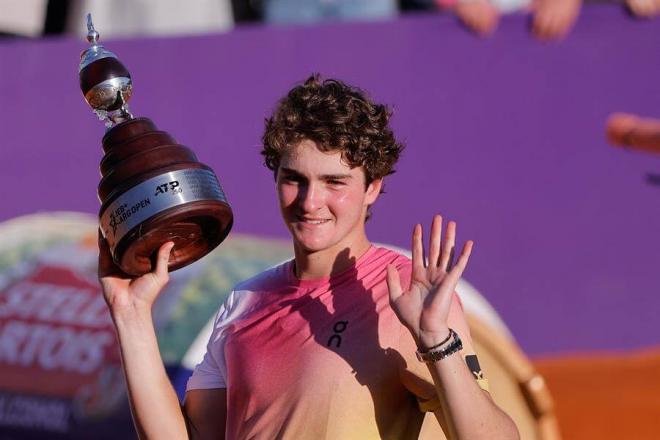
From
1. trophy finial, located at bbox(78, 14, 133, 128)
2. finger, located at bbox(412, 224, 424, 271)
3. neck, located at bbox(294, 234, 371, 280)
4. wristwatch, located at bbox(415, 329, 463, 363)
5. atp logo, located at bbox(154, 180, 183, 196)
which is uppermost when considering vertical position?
trophy finial, located at bbox(78, 14, 133, 128)

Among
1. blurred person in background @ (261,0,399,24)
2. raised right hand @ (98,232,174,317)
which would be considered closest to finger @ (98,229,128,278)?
raised right hand @ (98,232,174,317)

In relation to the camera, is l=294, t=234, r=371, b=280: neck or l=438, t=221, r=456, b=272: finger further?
l=294, t=234, r=371, b=280: neck

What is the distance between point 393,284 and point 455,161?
201 centimetres

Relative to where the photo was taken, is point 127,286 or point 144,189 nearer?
point 144,189

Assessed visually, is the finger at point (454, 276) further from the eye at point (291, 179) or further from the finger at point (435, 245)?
the eye at point (291, 179)

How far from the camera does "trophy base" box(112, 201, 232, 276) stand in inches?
87.6

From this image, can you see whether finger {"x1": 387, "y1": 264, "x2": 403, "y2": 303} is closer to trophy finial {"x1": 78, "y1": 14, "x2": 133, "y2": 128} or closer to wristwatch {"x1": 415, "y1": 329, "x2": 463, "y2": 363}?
wristwatch {"x1": 415, "y1": 329, "x2": 463, "y2": 363}

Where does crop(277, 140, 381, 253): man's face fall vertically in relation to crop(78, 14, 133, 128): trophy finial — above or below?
below

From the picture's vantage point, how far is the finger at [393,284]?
2078mm

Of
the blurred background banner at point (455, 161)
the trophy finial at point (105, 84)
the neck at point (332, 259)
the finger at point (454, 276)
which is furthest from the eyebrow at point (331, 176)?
the blurred background banner at point (455, 161)

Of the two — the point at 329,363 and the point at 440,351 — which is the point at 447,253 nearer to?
the point at 440,351

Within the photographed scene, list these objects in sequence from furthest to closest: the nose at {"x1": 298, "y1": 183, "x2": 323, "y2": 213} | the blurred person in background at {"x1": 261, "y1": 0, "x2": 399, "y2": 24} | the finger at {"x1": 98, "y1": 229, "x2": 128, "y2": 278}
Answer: the blurred person in background at {"x1": 261, "y1": 0, "x2": 399, "y2": 24}, the finger at {"x1": 98, "y1": 229, "x2": 128, "y2": 278}, the nose at {"x1": 298, "y1": 183, "x2": 323, "y2": 213}

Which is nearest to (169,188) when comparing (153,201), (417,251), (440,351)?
(153,201)

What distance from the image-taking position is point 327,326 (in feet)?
7.30
